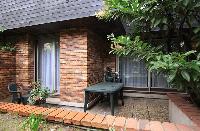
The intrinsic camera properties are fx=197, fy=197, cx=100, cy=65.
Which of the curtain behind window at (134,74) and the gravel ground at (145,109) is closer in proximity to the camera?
the gravel ground at (145,109)

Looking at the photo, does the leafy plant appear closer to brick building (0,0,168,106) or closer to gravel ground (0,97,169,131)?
gravel ground (0,97,169,131)

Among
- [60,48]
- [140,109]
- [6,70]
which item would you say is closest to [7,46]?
[6,70]

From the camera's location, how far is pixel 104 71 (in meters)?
8.38

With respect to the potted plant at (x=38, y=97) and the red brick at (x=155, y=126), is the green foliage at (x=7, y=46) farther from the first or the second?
the red brick at (x=155, y=126)

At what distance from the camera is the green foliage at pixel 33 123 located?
2.56 metres

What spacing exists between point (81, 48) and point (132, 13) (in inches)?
131

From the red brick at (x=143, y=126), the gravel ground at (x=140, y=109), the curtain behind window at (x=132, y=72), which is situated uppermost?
the curtain behind window at (x=132, y=72)

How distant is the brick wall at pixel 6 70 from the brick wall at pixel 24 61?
20cm

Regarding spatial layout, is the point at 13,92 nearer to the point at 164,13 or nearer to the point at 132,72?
the point at 132,72

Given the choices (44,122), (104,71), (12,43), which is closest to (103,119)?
(44,122)

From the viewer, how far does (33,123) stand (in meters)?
2.57

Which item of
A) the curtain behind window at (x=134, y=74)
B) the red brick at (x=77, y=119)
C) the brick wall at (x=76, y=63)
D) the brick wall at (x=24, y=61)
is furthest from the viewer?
Answer: the curtain behind window at (x=134, y=74)

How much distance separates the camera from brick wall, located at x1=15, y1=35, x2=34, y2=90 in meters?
7.60

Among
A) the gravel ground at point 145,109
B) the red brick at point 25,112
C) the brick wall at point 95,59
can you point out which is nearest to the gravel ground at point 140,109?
the gravel ground at point 145,109
